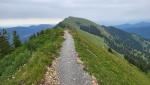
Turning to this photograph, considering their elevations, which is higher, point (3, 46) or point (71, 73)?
point (71, 73)

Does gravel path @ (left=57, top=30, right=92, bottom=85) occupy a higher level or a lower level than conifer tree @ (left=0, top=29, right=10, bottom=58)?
higher

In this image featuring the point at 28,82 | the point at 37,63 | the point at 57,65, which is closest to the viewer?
the point at 28,82

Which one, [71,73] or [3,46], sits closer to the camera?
[71,73]

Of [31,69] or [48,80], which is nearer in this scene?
[48,80]

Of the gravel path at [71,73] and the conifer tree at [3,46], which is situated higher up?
the gravel path at [71,73]

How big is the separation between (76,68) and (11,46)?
82.6 m

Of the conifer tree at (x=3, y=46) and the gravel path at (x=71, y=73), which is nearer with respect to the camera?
the gravel path at (x=71, y=73)

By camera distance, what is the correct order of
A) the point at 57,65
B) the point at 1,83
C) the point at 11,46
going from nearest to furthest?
the point at 1,83
the point at 57,65
the point at 11,46

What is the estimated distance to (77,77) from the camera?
29.5 metres

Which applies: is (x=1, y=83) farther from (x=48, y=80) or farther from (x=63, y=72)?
(x=63, y=72)

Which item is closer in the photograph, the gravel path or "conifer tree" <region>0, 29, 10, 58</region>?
the gravel path

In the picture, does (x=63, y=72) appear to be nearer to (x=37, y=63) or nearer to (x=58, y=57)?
(x=37, y=63)

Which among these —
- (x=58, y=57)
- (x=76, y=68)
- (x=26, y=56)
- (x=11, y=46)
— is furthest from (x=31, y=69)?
(x=11, y=46)

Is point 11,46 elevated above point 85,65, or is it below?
below
